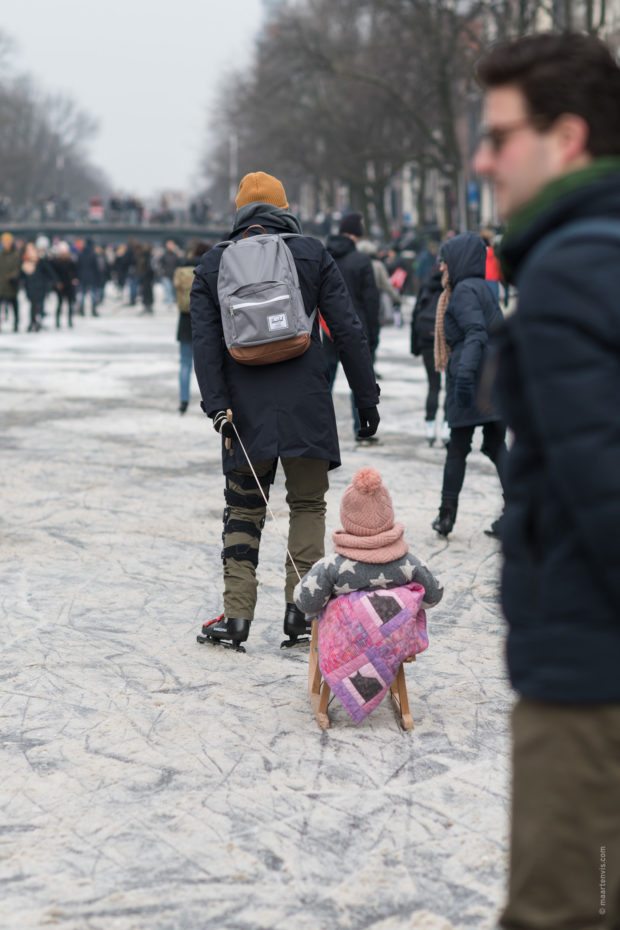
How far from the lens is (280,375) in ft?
16.7

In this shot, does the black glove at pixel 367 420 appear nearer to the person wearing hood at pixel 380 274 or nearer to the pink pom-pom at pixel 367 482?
the pink pom-pom at pixel 367 482

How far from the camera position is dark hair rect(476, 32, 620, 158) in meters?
1.92

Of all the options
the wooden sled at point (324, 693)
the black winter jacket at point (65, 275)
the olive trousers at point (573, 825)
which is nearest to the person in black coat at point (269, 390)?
the wooden sled at point (324, 693)

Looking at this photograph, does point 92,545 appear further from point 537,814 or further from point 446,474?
point 537,814

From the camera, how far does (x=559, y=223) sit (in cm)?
191

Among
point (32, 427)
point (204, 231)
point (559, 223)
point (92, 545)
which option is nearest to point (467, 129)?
point (204, 231)

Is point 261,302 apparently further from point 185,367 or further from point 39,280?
point 39,280

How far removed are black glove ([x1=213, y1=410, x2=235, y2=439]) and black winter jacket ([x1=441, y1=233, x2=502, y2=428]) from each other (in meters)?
2.17

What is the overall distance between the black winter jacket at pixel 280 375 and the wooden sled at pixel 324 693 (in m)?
0.83

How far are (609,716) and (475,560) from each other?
200 inches

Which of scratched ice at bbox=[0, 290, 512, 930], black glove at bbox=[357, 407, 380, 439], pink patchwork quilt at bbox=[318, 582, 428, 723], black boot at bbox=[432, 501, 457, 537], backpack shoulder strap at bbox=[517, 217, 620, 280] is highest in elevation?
backpack shoulder strap at bbox=[517, 217, 620, 280]

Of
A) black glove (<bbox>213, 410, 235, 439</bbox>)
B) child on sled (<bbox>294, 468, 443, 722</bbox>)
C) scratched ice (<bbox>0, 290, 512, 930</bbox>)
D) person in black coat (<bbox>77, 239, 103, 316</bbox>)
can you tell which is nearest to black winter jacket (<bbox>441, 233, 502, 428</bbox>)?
scratched ice (<bbox>0, 290, 512, 930</bbox>)

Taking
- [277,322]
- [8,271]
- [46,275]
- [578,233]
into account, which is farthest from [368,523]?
[46,275]

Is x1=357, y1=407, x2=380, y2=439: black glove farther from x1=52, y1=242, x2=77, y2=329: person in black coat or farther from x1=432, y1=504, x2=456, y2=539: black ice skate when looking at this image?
x1=52, y1=242, x2=77, y2=329: person in black coat
